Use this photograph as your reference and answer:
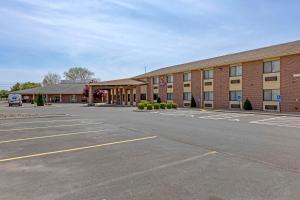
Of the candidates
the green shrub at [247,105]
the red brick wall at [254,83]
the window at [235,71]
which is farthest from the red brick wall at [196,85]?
the green shrub at [247,105]

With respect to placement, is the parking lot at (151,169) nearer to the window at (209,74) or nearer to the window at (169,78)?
the window at (209,74)

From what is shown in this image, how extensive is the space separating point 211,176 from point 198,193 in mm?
1116

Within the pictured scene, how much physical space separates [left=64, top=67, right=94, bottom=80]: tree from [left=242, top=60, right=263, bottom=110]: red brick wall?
259 feet

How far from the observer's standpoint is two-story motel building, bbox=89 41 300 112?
28453 mm

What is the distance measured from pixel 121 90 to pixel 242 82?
31.7m

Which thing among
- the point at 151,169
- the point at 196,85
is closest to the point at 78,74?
the point at 196,85

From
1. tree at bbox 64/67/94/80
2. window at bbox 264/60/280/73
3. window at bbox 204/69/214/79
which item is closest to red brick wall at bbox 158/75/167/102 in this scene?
window at bbox 204/69/214/79

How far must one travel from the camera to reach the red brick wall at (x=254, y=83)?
31.5 metres

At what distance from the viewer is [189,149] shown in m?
9.12

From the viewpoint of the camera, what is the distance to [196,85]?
41000 mm

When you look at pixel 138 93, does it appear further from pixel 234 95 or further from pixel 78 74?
pixel 78 74

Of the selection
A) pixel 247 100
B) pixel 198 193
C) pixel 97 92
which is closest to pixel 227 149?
pixel 198 193

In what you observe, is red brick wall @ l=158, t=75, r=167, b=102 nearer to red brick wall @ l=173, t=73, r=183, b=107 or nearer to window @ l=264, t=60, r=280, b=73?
red brick wall @ l=173, t=73, r=183, b=107

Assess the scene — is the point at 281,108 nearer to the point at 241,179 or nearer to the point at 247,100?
the point at 247,100
